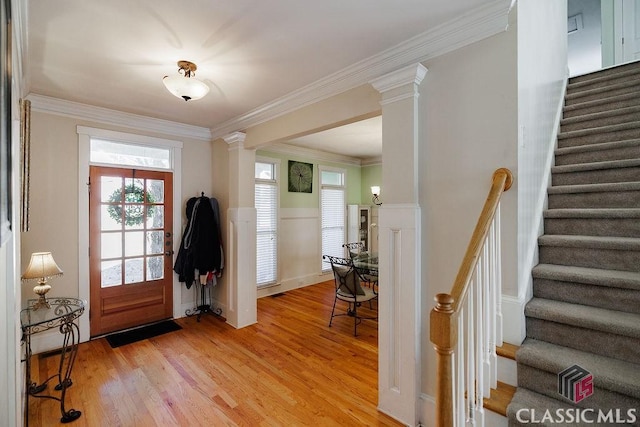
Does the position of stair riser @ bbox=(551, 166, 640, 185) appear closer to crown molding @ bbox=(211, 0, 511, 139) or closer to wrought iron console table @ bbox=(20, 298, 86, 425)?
crown molding @ bbox=(211, 0, 511, 139)

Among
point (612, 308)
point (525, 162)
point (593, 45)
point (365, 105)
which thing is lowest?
point (612, 308)

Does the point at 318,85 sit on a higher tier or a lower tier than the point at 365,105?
higher

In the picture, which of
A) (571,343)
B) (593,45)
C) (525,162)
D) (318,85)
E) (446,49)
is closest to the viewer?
(571,343)

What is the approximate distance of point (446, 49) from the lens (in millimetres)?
1874

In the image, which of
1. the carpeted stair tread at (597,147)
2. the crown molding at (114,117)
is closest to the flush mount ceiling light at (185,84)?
the crown molding at (114,117)

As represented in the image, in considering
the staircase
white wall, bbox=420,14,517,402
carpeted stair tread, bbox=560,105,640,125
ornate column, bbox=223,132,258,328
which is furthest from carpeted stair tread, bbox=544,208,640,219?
ornate column, bbox=223,132,258,328

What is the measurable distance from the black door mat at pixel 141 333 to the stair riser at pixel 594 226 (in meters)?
3.98

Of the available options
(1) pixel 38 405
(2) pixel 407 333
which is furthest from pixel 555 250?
(1) pixel 38 405

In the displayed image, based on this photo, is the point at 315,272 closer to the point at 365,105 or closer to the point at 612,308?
the point at 365,105

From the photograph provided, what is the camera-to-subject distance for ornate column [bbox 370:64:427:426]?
1.96 metres

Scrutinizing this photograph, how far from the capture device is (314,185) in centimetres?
570

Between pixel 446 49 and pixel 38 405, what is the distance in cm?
386

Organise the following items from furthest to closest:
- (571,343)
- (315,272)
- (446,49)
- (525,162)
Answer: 1. (315,272)
2. (446,49)
3. (525,162)
4. (571,343)

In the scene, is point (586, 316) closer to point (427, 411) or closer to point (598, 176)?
point (427, 411)
